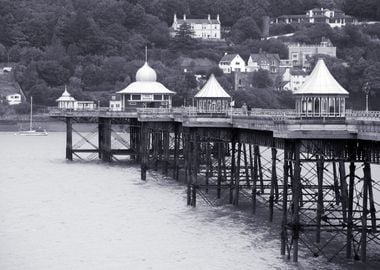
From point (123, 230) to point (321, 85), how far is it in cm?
1700

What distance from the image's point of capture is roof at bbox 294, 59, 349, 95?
187 feet

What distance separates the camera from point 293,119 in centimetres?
5616

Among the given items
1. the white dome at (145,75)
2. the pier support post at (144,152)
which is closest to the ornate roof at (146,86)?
the white dome at (145,75)

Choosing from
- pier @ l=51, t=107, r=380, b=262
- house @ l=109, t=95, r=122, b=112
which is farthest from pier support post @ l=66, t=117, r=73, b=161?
pier @ l=51, t=107, r=380, b=262

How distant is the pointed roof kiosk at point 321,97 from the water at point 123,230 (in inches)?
288

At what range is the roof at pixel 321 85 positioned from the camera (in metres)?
57.0

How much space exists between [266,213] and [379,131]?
23.4 m

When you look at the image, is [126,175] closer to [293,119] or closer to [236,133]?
[236,133]

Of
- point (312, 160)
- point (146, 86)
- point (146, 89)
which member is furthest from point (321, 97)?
point (146, 86)

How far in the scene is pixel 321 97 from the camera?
187 feet

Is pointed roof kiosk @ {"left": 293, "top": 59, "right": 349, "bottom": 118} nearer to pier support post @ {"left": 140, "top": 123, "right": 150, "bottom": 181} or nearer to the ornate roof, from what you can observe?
pier support post @ {"left": 140, "top": 123, "right": 150, "bottom": 181}

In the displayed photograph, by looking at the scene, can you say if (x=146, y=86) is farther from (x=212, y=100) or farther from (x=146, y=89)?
(x=212, y=100)

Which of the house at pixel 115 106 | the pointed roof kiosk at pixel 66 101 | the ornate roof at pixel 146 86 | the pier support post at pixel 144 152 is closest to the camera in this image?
the pier support post at pixel 144 152

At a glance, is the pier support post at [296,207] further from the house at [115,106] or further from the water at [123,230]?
the house at [115,106]
